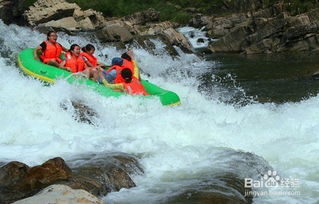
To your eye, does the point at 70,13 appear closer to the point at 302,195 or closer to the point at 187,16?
the point at 187,16

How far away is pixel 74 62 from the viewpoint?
33.6 ft

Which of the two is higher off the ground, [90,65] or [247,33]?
[90,65]

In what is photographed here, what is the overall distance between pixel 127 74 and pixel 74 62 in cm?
142

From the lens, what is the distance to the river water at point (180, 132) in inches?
228

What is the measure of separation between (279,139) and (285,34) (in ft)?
47.4

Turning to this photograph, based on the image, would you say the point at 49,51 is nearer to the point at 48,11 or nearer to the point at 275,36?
the point at 275,36

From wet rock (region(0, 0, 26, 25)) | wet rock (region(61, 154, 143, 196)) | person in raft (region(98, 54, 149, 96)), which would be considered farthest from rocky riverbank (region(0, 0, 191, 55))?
wet rock (region(61, 154, 143, 196))

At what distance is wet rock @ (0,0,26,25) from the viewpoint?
99.5 feet

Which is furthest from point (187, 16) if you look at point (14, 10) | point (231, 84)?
point (231, 84)

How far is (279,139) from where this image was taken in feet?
24.7

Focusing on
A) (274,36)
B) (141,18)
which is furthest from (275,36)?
(141,18)

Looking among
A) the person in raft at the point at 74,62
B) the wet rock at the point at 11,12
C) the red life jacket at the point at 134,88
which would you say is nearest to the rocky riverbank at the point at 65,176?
the red life jacket at the point at 134,88

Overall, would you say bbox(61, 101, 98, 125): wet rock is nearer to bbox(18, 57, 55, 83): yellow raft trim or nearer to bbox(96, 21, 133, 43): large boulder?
bbox(18, 57, 55, 83): yellow raft trim

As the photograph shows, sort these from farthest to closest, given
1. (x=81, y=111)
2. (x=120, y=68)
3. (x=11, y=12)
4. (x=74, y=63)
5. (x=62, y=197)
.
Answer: (x=11, y=12) → (x=74, y=63) → (x=120, y=68) → (x=81, y=111) → (x=62, y=197)
